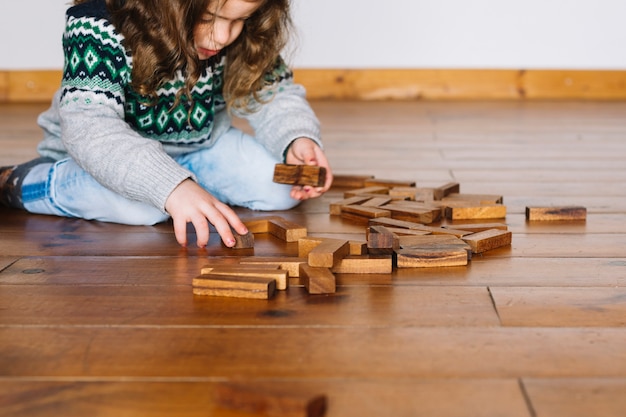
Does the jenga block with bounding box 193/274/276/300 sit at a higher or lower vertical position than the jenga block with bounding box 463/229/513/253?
lower

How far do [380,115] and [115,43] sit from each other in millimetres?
2046

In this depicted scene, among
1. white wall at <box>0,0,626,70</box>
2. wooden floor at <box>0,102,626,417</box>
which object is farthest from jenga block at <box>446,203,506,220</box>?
white wall at <box>0,0,626,70</box>

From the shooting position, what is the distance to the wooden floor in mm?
830

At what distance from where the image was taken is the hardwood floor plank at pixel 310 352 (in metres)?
0.89

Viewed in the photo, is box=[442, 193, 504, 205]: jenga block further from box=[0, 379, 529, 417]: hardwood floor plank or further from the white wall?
the white wall

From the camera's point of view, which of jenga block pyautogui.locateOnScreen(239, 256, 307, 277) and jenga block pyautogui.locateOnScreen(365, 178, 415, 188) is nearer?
jenga block pyautogui.locateOnScreen(239, 256, 307, 277)

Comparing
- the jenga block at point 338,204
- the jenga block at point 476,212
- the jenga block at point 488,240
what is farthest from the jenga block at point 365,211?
the jenga block at point 488,240

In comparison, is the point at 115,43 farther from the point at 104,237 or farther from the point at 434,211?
the point at 434,211

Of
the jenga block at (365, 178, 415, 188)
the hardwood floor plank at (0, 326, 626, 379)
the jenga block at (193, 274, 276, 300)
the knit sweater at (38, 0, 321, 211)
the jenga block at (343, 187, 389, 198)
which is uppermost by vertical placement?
the knit sweater at (38, 0, 321, 211)

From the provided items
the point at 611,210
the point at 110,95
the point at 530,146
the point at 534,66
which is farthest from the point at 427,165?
the point at 534,66

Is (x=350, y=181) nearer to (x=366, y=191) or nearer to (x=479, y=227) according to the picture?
(x=366, y=191)

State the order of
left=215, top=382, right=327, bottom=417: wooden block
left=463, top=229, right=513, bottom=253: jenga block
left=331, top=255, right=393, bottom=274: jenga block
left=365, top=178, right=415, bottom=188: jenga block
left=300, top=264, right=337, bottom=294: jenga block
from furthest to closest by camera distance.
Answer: left=365, top=178, right=415, bottom=188: jenga block → left=463, top=229, right=513, bottom=253: jenga block → left=331, top=255, right=393, bottom=274: jenga block → left=300, top=264, right=337, bottom=294: jenga block → left=215, top=382, right=327, bottom=417: wooden block

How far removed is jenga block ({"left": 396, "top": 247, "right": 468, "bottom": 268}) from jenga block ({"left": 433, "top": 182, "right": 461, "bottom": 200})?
497 millimetres

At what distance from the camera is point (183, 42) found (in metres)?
1.53
